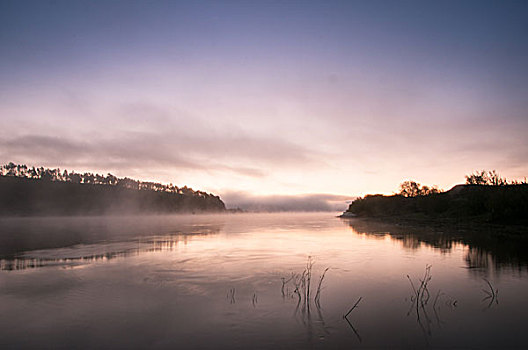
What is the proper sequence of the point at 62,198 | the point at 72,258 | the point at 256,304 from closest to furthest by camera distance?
the point at 256,304 < the point at 72,258 < the point at 62,198

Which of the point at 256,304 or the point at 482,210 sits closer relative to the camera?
the point at 256,304

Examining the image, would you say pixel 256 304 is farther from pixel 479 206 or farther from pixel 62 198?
pixel 62 198

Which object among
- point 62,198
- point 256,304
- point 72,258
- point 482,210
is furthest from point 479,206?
point 62,198

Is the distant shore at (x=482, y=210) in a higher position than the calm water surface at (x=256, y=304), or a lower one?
higher

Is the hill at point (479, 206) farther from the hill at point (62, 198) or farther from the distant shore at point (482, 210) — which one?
the hill at point (62, 198)

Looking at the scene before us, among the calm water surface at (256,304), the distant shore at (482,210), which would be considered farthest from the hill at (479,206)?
the calm water surface at (256,304)

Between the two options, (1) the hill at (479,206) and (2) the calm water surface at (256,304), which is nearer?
(2) the calm water surface at (256,304)

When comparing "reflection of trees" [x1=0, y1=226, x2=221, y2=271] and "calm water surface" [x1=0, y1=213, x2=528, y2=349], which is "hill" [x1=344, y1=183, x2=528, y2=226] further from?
"reflection of trees" [x1=0, y1=226, x2=221, y2=271]

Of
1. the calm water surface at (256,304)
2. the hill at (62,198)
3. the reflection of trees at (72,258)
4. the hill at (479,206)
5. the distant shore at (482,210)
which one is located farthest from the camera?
the hill at (62,198)

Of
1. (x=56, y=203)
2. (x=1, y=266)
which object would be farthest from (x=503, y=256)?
(x=56, y=203)

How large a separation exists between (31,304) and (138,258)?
8.95 m

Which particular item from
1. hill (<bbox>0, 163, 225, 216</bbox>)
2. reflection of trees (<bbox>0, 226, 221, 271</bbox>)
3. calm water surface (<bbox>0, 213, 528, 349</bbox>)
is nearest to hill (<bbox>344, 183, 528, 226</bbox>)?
calm water surface (<bbox>0, 213, 528, 349</bbox>)

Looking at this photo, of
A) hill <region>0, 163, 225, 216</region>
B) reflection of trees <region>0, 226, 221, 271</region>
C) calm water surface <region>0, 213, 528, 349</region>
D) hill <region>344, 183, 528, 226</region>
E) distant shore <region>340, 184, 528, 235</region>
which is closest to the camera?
calm water surface <region>0, 213, 528, 349</region>

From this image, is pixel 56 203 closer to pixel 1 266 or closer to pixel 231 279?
pixel 1 266
